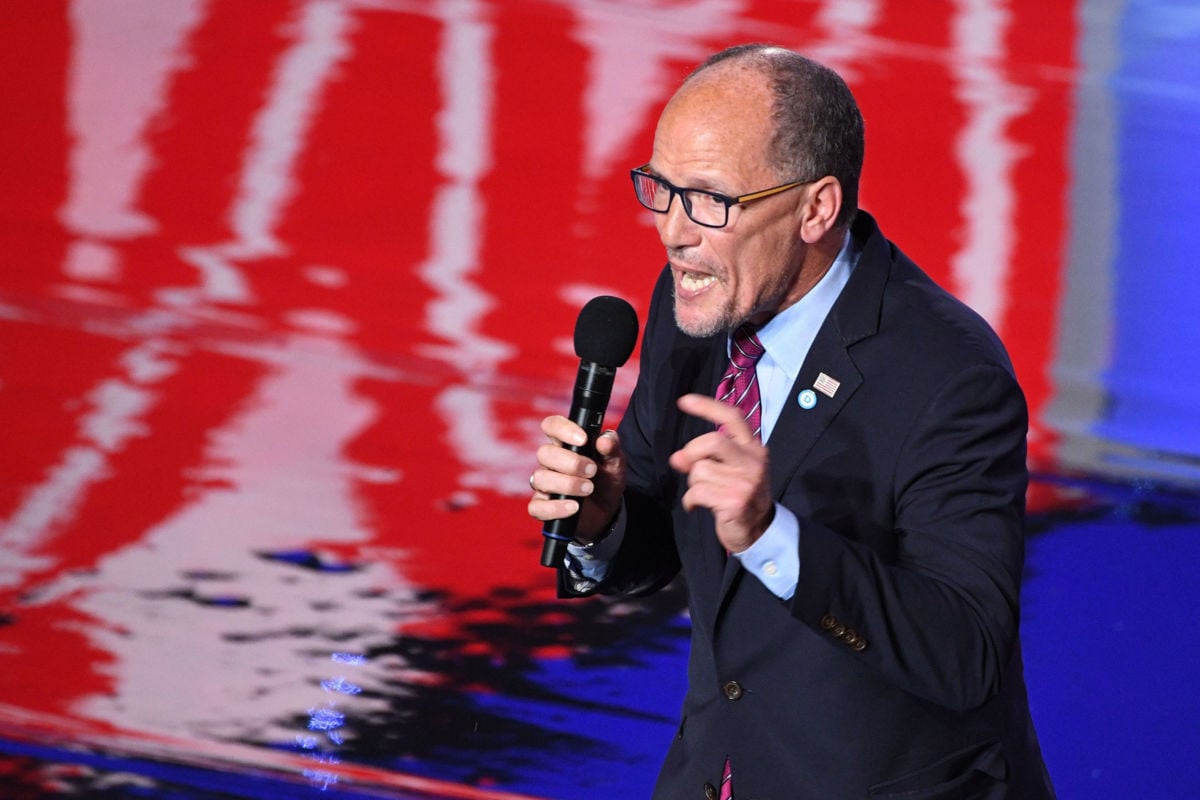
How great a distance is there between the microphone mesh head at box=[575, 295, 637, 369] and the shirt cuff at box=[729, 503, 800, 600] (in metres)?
0.28

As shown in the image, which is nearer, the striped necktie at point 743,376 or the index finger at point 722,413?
the index finger at point 722,413

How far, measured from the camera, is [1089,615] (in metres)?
2.68

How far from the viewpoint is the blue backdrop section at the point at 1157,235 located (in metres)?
3.17

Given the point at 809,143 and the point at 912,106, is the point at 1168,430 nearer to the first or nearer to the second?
the point at 912,106

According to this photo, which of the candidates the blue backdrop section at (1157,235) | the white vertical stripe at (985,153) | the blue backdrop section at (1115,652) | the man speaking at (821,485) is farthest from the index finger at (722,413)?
the white vertical stripe at (985,153)

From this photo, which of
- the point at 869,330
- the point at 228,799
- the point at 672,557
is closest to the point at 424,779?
the point at 228,799

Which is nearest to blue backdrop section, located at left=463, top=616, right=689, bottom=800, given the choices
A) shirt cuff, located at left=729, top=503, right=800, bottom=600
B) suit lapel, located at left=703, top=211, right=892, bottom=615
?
suit lapel, located at left=703, top=211, right=892, bottom=615

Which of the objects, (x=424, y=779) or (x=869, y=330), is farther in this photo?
(x=424, y=779)

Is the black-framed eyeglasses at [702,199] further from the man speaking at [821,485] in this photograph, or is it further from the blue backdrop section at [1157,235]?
the blue backdrop section at [1157,235]

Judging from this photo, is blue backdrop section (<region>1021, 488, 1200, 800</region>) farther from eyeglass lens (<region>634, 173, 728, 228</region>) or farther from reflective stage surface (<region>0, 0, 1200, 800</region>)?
eyeglass lens (<region>634, 173, 728, 228</region>)

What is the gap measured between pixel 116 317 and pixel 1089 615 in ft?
7.40

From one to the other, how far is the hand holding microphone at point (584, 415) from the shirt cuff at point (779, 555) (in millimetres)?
202

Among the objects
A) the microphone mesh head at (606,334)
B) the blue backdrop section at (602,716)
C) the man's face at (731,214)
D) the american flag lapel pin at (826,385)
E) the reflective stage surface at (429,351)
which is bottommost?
the blue backdrop section at (602,716)

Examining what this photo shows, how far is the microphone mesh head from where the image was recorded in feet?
4.77
